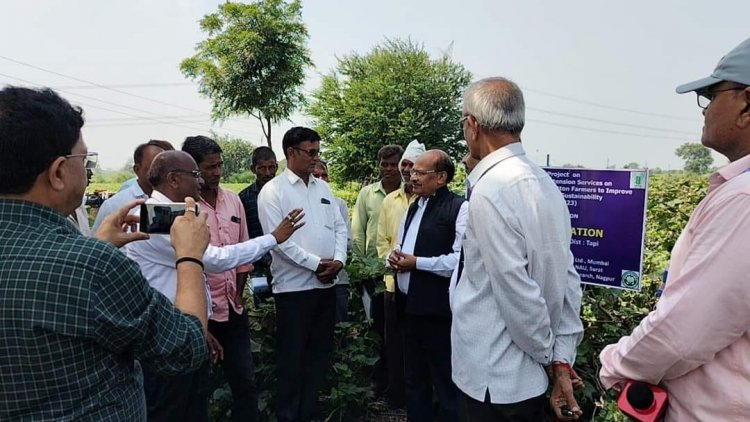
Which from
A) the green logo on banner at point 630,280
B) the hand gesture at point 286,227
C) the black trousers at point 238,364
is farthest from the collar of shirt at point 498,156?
the black trousers at point 238,364

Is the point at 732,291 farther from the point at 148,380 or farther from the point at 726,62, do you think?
the point at 148,380

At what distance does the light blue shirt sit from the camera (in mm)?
3209

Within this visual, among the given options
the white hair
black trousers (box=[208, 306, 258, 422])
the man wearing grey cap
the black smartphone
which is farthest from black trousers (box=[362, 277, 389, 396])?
the man wearing grey cap

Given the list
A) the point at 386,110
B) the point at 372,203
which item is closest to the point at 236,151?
the point at 386,110

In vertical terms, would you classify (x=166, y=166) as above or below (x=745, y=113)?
below

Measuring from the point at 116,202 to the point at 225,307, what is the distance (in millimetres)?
1017

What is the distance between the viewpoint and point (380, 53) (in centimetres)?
2853

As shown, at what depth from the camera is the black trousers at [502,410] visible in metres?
2.02

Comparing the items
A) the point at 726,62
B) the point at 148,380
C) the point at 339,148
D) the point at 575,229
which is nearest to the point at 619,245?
the point at 575,229

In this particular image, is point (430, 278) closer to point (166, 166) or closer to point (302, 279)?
point (302, 279)

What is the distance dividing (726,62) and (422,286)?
2306 millimetres

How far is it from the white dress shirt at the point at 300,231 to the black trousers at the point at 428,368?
77 centimetres

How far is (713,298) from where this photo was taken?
4.50 ft

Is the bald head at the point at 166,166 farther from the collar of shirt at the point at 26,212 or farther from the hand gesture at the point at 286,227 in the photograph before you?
the collar of shirt at the point at 26,212
